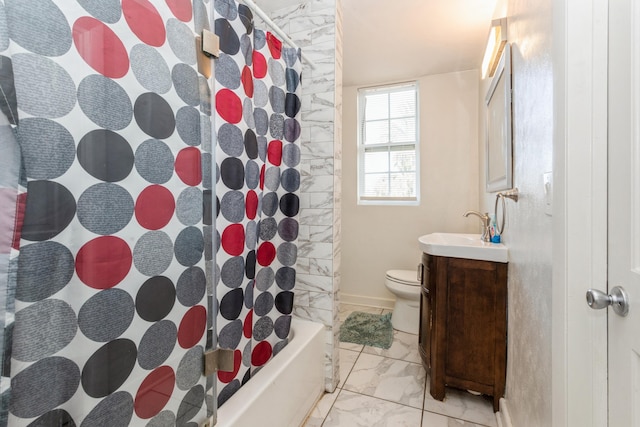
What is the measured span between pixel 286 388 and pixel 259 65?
4.76 feet

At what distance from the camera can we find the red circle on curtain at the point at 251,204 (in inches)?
46.7

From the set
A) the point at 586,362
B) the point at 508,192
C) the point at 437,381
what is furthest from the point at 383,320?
the point at 586,362

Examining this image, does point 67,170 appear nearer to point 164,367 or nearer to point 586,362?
point 164,367

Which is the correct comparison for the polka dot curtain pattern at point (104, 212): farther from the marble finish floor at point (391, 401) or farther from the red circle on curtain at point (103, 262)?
the marble finish floor at point (391, 401)

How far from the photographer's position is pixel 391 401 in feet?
5.29

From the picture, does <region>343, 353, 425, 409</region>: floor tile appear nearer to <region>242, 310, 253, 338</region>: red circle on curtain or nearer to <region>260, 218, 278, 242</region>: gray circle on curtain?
<region>242, 310, 253, 338</region>: red circle on curtain

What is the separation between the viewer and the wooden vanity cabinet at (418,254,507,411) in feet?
4.96

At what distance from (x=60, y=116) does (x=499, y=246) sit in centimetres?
187

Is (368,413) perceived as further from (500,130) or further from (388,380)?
(500,130)

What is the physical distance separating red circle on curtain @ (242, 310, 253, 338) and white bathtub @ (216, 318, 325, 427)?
187 mm

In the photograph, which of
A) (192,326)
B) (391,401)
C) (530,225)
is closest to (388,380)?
(391,401)

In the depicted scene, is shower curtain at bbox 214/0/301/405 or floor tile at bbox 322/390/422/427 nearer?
shower curtain at bbox 214/0/301/405

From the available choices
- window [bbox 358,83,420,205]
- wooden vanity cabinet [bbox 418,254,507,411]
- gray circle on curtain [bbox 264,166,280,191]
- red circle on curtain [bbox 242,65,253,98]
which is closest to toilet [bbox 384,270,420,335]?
wooden vanity cabinet [bbox 418,254,507,411]

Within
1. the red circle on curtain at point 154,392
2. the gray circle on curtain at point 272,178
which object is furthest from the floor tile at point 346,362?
the gray circle on curtain at point 272,178
